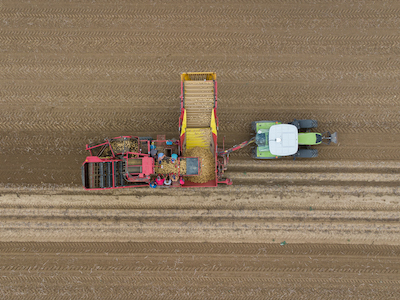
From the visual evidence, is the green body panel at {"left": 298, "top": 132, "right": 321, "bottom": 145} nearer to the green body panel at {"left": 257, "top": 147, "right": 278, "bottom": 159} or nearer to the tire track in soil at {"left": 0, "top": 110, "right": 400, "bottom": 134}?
the tire track in soil at {"left": 0, "top": 110, "right": 400, "bottom": 134}

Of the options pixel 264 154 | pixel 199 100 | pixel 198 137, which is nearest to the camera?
pixel 199 100

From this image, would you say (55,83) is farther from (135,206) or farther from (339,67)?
(339,67)

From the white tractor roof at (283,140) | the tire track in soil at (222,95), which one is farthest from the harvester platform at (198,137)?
the white tractor roof at (283,140)

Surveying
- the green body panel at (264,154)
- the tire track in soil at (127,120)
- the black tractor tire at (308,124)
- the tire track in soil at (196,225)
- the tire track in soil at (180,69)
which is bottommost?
the tire track in soil at (196,225)

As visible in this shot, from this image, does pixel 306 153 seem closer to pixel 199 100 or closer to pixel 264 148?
pixel 264 148

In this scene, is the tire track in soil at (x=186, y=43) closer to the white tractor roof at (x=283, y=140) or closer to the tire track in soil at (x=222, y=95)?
the tire track in soil at (x=222, y=95)

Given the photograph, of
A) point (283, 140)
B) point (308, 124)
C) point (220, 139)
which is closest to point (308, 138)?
point (308, 124)

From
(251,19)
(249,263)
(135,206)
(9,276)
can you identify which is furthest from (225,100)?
(9,276)
